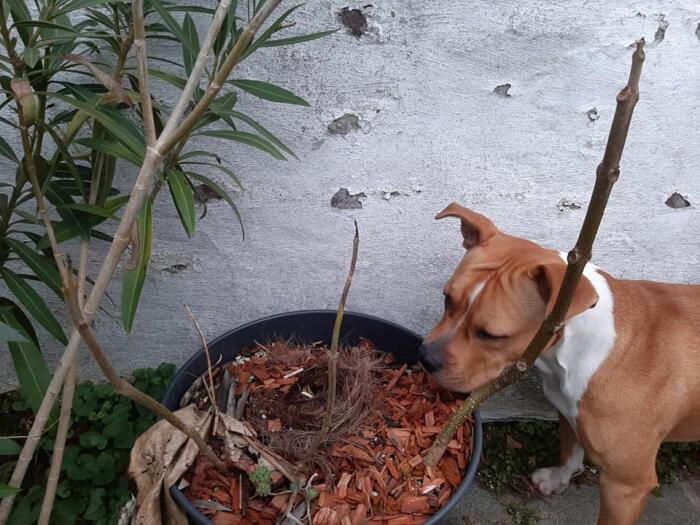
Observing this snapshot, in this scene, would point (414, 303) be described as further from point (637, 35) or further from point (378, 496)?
point (637, 35)

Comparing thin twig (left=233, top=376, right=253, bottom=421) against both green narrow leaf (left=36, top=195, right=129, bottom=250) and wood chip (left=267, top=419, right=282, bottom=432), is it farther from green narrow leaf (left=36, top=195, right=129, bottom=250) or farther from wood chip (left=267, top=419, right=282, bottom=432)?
green narrow leaf (left=36, top=195, right=129, bottom=250)

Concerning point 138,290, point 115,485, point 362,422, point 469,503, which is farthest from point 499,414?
point 138,290

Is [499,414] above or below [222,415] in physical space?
below

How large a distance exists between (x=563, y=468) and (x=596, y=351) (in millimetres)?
929

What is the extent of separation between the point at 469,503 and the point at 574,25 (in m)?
2.13

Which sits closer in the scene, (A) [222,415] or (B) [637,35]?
(A) [222,415]

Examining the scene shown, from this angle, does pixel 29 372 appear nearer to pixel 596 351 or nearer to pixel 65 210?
pixel 65 210

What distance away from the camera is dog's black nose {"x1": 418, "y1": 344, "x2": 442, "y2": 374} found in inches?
86.5

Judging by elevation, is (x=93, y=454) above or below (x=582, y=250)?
below

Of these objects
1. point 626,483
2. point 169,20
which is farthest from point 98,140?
point 626,483

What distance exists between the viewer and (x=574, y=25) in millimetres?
2312

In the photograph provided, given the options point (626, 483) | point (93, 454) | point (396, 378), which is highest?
point (396, 378)

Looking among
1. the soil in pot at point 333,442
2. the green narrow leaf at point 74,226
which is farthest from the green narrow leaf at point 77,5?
the soil in pot at point 333,442

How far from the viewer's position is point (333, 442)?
221cm
